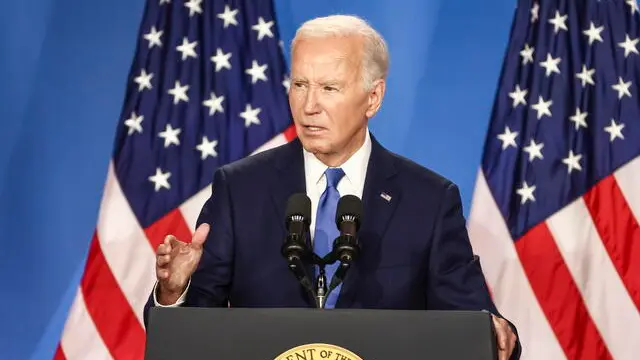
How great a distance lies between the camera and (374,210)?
7.62 ft

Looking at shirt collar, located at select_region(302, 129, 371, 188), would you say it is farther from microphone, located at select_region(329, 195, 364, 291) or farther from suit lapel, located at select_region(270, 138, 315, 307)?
microphone, located at select_region(329, 195, 364, 291)

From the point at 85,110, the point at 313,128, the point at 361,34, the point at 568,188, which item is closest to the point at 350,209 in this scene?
the point at 313,128

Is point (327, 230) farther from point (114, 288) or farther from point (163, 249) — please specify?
point (114, 288)

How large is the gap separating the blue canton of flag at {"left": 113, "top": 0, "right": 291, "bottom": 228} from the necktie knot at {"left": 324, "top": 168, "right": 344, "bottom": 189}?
1.71 m

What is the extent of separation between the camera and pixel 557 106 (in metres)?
3.91

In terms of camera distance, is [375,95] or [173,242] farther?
[375,95]

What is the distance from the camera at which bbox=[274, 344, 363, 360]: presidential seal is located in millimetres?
1577

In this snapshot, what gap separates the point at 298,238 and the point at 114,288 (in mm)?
2397

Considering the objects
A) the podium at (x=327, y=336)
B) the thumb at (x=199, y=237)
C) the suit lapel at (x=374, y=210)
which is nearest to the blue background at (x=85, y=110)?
the suit lapel at (x=374, y=210)

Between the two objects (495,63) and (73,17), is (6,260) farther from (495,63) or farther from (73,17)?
(495,63)

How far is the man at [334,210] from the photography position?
223 cm

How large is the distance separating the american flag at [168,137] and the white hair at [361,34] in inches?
66.7

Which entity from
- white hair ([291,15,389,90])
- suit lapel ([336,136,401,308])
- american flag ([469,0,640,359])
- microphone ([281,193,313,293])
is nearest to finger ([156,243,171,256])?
microphone ([281,193,313,293])

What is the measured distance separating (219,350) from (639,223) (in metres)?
2.66
